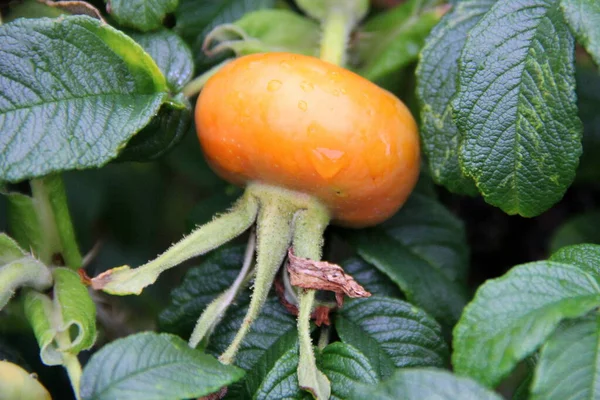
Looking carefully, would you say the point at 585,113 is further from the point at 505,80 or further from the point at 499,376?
the point at 499,376

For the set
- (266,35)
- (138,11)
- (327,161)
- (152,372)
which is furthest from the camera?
(266,35)

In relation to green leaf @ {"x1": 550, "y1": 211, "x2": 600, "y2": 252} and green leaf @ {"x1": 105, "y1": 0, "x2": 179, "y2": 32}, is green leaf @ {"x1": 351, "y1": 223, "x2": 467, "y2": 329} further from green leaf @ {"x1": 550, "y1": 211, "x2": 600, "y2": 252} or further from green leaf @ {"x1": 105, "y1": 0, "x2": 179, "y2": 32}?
green leaf @ {"x1": 105, "y1": 0, "x2": 179, "y2": 32}

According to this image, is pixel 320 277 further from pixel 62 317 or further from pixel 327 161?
pixel 62 317

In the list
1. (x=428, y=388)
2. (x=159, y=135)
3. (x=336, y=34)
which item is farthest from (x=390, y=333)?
(x=336, y=34)

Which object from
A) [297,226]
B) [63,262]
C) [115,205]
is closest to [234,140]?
[297,226]

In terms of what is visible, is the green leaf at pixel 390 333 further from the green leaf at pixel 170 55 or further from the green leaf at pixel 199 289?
the green leaf at pixel 170 55
